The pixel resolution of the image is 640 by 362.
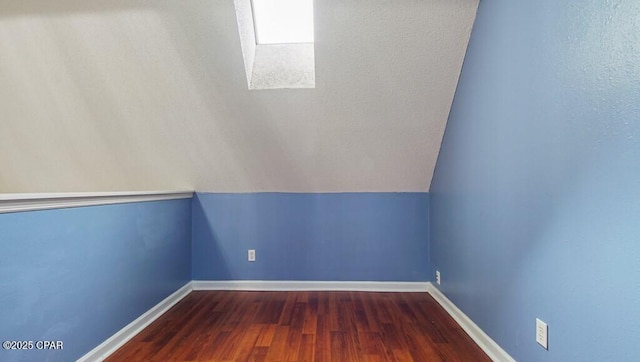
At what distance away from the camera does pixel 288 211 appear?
3076mm

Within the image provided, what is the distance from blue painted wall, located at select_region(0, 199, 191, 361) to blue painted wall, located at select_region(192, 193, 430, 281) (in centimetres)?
58

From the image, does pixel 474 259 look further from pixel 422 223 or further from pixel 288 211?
pixel 288 211

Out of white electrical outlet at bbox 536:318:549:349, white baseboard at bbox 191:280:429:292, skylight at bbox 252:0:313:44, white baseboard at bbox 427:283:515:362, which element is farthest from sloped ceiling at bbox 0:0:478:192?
white electrical outlet at bbox 536:318:549:349

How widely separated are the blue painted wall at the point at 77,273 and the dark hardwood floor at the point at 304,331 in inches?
10.0

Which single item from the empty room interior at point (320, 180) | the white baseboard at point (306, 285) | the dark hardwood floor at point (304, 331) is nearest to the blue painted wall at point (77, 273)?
the empty room interior at point (320, 180)

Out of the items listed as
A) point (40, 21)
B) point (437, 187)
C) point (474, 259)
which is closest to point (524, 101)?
point (474, 259)

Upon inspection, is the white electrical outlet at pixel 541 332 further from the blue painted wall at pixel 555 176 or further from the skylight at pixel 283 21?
the skylight at pixel 283 21

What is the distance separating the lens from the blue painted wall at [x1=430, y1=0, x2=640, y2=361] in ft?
3.27

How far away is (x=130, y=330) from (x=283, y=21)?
2.40 m

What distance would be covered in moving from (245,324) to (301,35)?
2.19m

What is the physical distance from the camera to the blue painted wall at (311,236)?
3.04m

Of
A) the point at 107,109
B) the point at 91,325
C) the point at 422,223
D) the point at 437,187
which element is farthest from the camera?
the point at 422,223

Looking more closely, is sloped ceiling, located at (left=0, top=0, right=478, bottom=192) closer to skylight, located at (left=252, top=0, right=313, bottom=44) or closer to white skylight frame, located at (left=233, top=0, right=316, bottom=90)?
white skylight frame, located at (left=233, top=0, right=316, bottom=90)

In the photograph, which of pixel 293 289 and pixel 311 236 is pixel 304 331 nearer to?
pixel 293 289
